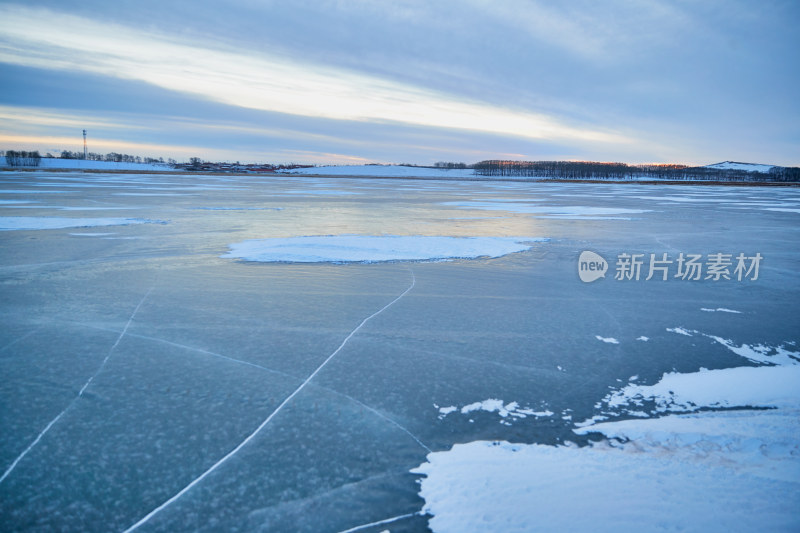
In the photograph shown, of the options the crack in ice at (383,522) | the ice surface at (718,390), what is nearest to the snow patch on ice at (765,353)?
the ice surface at (718,390)

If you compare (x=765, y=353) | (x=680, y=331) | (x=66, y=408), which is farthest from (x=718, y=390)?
(x=66, y=408)

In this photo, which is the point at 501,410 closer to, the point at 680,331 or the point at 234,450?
the point at 234,450

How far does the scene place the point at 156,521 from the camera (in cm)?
182

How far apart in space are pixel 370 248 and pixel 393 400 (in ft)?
16.4

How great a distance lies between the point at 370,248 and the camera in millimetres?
7605

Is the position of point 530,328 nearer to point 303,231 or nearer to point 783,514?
point 783,514

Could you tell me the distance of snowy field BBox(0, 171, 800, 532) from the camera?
1.91 metres

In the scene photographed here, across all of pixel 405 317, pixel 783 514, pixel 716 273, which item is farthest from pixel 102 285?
pixel 716 273

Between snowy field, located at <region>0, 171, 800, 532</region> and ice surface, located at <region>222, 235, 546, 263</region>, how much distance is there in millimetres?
891

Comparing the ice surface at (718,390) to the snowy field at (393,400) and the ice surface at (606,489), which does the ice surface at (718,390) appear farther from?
the ice surface at (606,489)

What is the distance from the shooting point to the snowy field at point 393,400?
6.26 feet

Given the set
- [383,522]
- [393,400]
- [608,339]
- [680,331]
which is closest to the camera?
[383,522]

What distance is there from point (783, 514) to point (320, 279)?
15.3ft

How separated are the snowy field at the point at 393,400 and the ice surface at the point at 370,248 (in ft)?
2.92
